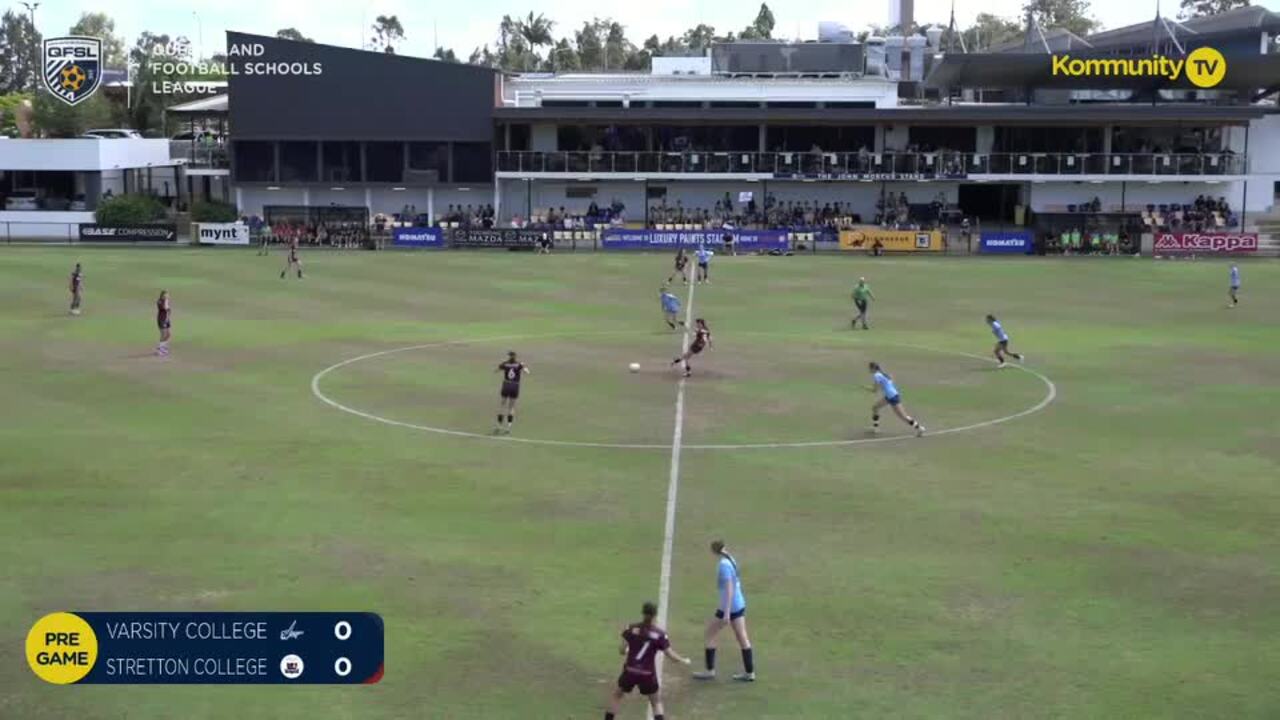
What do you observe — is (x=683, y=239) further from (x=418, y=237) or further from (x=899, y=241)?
(x=418, y=237)

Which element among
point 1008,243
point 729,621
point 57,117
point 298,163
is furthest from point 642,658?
point 57,117

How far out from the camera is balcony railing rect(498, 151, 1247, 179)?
82.2 meters

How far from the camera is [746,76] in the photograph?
96750mm

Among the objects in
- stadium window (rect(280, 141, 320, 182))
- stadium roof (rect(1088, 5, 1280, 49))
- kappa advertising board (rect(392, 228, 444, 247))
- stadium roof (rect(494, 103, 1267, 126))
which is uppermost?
stadium roof (rect(1088, 5, 1280, 49))

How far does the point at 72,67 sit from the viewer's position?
9600 centimetres

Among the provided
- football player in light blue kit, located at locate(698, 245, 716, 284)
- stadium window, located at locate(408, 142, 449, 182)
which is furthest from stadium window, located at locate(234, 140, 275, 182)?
football player in light blue kit, located at locate(698, 245, 716, 284)

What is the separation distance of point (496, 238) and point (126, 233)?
2196cm

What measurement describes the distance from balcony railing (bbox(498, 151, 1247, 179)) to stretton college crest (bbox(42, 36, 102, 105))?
32.2m

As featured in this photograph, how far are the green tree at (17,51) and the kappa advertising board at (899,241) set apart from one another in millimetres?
134398

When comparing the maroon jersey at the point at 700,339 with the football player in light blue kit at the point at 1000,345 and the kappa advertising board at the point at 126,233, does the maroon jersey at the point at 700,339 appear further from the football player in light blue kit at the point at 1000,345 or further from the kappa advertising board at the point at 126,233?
the kappa advertising board at the point at 126,233

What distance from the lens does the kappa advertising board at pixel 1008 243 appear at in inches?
3036

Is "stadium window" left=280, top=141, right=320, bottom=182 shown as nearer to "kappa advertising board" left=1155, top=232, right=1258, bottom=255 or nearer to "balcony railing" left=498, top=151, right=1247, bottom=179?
"balcony railing" left=498, top=151, right=1247, bottom=179

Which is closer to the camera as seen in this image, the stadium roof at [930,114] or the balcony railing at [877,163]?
the stadium roof at [930,114]

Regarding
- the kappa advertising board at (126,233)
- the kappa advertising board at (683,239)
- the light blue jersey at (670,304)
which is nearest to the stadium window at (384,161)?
the kappa advertising board at (126,233)
